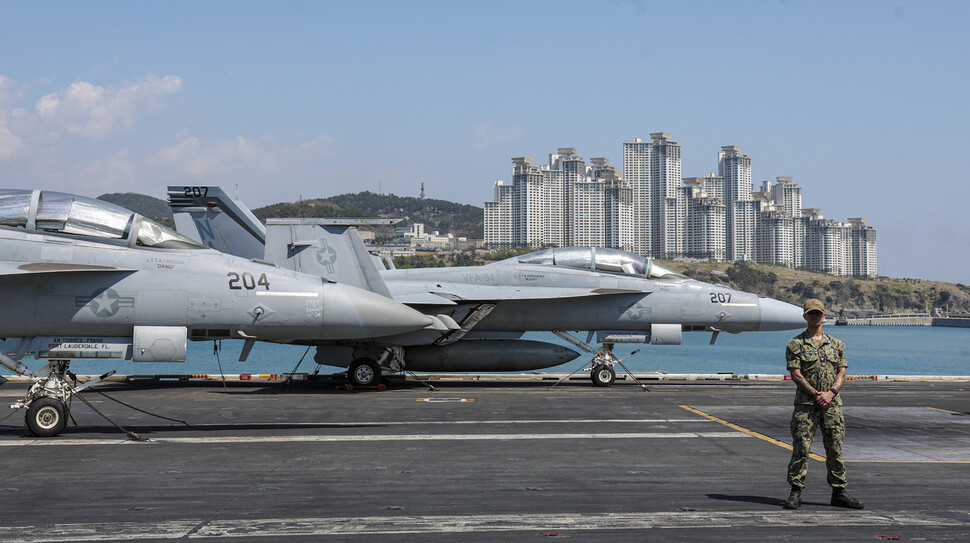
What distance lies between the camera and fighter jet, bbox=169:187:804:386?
2112 cm

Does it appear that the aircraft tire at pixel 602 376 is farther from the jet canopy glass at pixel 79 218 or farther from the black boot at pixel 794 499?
the black boot at pixel 794 499

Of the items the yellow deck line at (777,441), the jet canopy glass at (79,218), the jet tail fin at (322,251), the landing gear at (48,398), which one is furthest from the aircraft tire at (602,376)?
the landing gear at (48,398)

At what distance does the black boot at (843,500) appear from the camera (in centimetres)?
751

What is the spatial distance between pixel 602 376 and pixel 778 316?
512cm

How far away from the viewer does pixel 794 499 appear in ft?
24.7

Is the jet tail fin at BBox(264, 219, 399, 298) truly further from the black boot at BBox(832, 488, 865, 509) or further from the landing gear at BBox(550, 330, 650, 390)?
the black boot at BBox(832, 488, 865, 509)

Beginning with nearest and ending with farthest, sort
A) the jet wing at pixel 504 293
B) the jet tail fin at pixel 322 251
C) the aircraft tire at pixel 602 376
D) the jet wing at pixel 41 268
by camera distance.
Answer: the jet wing at pixel 41 268 → the jet tail fin at pixel 322 251 → the jet wing at pixel 504 293 → the aircraft tire at pixel 602 376

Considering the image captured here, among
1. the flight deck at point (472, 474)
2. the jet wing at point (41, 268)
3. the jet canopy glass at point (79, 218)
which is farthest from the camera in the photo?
the jet canopy glass at point (79, 218)

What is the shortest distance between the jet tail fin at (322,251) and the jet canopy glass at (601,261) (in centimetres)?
452

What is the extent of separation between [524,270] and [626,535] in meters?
15.7

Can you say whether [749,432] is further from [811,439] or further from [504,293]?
[504,293]

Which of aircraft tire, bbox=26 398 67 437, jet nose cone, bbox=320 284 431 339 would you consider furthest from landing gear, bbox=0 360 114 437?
jet nose cone, bbox=320 284 431 339

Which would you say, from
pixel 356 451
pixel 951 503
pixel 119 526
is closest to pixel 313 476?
pixel 356 451

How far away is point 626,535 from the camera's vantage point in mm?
6594
